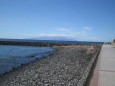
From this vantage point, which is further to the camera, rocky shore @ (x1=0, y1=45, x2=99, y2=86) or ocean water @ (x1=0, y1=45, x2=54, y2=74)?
ocean water @ (x1=0, y1=45, x2=54, y2=74)

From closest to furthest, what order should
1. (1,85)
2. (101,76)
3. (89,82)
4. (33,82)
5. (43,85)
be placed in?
(89,82), (101,76), (43,85), (33,82), (1,85)

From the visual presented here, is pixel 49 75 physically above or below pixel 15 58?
above

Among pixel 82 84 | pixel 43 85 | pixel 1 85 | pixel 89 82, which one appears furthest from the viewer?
pixel 1 85

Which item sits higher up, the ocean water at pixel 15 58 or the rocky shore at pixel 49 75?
the rocky shore at pixel 49 75

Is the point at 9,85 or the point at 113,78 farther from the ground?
the point at 113,78

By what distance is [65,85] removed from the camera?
977 cm

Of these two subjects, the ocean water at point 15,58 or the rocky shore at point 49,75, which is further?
the ocean water at point 15,58

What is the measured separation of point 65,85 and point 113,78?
2.31m

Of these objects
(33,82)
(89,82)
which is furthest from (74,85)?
(33,82)

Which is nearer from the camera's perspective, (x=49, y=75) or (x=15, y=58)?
(x=49, y=75)

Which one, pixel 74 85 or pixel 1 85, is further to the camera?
pixel 1 85

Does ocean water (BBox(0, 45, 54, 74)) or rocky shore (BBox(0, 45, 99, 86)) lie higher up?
rocky shore (BBox(0, 45, 99, 86))

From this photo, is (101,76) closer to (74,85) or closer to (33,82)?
Result: (74,85)

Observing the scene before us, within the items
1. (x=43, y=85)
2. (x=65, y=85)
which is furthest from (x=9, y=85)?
(x=65, y=85)
